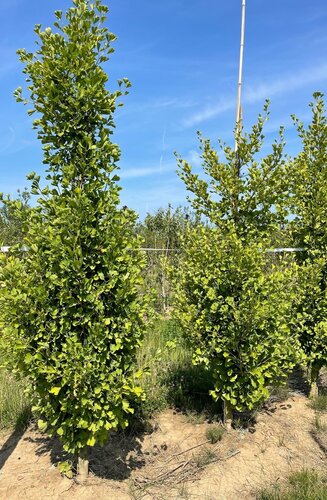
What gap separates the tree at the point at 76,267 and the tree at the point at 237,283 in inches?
44.3

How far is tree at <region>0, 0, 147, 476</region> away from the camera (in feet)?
9.27

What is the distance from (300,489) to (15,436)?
2.86 m

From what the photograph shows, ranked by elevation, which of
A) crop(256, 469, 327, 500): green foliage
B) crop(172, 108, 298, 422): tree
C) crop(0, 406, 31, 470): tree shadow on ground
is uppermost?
crop(172, 108, 298, 422): tree

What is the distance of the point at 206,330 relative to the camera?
3969mm

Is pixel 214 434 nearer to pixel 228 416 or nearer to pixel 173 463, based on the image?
pixel 228 416

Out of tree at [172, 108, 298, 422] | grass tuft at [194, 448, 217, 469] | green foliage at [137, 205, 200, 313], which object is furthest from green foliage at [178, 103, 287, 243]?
green foliage at [137, 205, 200, 313]

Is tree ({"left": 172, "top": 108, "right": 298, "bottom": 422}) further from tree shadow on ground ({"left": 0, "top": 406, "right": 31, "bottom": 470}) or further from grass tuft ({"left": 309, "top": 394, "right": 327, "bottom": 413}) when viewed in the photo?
tree shadow on ground ({"left": 0, "top": 406, "right": 31, "bottom": 470})

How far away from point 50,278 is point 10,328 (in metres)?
0.44

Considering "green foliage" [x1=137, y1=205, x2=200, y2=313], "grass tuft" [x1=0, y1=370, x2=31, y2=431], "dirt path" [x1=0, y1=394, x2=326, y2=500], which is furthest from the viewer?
"green foliage" [x1=137, y1=205, x2=200, y2=313]

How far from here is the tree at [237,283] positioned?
12.7 ft

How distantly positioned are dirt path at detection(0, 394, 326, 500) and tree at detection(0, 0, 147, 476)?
524mm

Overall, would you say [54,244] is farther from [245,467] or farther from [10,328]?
[245,467]

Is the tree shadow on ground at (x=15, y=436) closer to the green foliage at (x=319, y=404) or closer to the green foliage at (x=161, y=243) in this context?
the green foliage at (x=319, y=404)

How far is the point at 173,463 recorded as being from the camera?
12.3 ft
